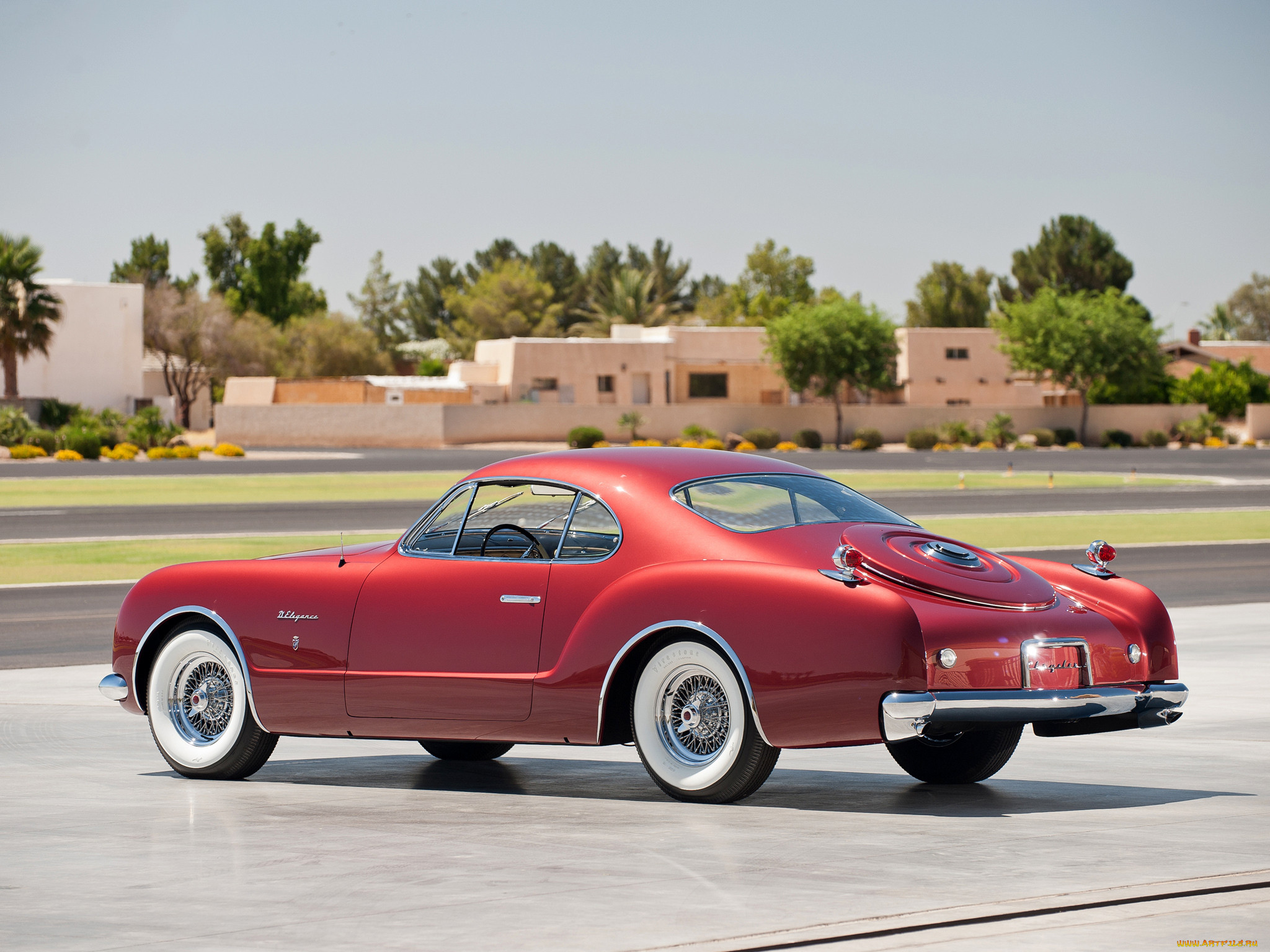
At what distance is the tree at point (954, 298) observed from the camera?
129m

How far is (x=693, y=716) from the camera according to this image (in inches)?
270

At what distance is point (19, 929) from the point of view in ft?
16.3

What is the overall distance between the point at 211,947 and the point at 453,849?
5.00 ft

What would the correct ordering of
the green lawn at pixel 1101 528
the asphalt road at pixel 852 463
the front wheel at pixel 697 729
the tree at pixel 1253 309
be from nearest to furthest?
the front wheel at pixel 697 729, the green lawn at pixel 1101 528, the asphalt road at pixel 852 463, the tree at pixel 1253 309

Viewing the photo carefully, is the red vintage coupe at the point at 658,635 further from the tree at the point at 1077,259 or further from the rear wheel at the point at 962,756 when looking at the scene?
the tree at the point at 1077,259

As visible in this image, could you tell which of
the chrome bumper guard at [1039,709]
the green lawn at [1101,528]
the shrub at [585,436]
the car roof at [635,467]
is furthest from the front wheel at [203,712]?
the shrub at [585,436]

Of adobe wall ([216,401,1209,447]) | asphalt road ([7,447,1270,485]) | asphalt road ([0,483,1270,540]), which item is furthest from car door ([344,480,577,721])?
adobe wall ([216,401,1209,447])

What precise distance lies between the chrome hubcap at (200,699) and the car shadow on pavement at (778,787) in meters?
0.34

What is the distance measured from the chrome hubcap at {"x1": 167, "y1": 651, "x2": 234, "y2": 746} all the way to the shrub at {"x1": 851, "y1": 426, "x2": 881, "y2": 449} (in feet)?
248

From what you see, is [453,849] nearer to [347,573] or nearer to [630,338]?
[347,573]

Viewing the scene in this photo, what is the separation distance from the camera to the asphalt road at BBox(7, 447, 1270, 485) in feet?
177

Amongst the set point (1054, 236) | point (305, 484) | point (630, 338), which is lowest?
point (305, 484)

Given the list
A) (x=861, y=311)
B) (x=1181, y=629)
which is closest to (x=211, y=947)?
(x=1181, y=629)

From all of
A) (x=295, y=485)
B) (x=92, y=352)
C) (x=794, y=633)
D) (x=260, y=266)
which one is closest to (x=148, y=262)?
(x=260, y=266)
